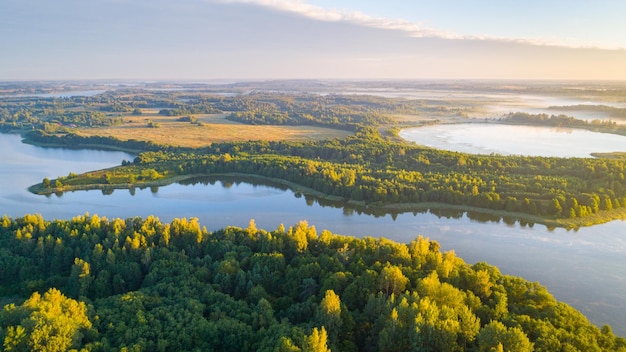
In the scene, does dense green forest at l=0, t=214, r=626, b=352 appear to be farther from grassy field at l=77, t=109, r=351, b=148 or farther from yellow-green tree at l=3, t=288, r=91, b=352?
grassy field at l=77, t=109, r=351, b=148

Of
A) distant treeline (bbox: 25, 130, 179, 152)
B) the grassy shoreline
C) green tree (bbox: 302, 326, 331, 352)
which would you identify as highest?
green tree (bbox: 302, 326, 331, 352)

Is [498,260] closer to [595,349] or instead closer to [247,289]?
[595,349]

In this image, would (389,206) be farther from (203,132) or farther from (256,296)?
(203,132)

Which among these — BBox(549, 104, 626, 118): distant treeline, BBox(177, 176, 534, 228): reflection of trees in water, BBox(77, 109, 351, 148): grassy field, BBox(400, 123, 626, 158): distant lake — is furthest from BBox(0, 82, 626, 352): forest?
BBox(549, 104, 626, 118): distant treeline

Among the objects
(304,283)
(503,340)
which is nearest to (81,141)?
(304,283)

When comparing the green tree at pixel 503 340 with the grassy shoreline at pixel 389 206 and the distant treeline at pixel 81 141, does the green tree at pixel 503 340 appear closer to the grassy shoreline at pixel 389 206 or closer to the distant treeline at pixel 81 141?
the grassy shoreline at pixel 389 206
